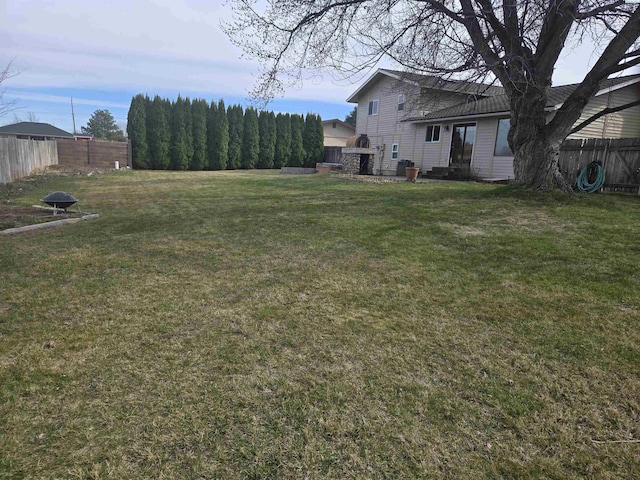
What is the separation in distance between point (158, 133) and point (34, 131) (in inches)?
986

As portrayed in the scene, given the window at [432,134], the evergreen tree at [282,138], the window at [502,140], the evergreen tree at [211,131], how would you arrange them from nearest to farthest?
1. the window at [502,140]
2. the window at [432,134]
3. the evergreen tree at [211,131]
4. the evergreen tree at [282,138]

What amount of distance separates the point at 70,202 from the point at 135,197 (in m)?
3.17

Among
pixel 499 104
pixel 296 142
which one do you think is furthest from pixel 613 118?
pixel 296 142

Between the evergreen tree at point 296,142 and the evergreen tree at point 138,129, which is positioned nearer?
the evergreen tree at point 138,129

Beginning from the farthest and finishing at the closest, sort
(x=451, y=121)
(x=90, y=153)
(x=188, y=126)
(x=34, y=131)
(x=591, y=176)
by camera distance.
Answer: (x=34, y=131)
(x=188, y=126)
(x=90, y=153)
(x=451, y=121)
(x=591, y=176)

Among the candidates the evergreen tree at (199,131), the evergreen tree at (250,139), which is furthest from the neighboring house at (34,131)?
the evergreen tree at (250,139)

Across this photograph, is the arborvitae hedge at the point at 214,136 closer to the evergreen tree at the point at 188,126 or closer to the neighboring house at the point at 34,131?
the evergreen tree at the point at 188,126

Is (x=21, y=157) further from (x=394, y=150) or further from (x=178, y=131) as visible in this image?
(x=394, y=150)

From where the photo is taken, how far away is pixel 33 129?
38.9 meters

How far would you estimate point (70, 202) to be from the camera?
6488 mm

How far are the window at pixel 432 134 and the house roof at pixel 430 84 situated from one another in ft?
5.65

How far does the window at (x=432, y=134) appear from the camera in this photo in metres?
17.3

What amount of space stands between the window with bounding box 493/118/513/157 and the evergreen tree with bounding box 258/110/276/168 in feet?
53.4

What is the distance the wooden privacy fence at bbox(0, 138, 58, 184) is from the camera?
1067cm
